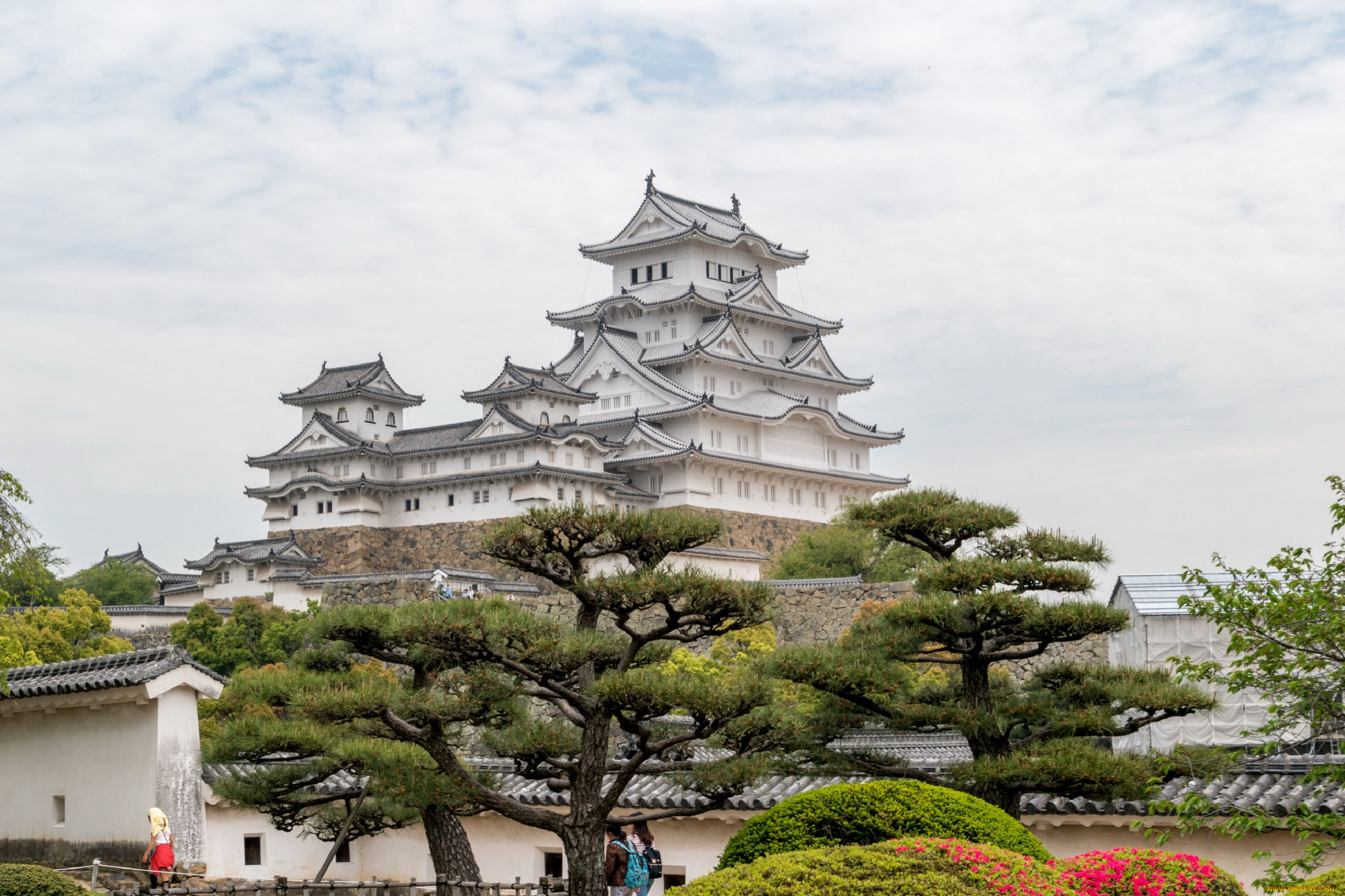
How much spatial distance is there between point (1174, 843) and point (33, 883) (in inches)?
370

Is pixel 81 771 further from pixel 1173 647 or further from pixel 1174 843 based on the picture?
pixel 1173 647

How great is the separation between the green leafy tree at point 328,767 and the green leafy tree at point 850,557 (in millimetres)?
23259

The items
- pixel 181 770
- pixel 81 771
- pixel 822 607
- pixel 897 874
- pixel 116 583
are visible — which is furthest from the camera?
pixel 116 583

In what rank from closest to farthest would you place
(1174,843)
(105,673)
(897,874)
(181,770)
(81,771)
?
(897,874) → (1174,843) → (105,673) → (181,770) → (81,771)

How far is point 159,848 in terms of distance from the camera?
12.5 metres

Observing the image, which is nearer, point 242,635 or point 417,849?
point 417,849

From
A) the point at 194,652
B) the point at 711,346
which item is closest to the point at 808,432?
the point at 711,346

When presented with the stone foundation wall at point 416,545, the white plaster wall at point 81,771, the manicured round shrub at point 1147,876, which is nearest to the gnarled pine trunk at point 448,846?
the white plaster wall at point 81,771

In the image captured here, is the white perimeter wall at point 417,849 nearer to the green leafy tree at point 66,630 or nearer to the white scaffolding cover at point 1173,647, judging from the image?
the white scaffolding cover at point 1173,647

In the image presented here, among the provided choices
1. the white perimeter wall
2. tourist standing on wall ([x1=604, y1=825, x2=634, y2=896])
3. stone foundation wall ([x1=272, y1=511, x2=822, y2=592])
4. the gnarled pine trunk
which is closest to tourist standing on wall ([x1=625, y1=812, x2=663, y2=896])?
tourist standing on wall ([x1=604, y1=825, x2=634, y2=896])

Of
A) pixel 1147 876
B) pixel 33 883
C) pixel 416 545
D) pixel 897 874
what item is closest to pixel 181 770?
pixel 33 883

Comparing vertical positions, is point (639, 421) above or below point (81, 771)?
above

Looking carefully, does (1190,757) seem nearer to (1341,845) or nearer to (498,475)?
(1341,845)

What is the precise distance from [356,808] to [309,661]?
5.28ft
